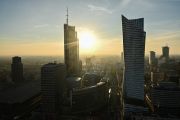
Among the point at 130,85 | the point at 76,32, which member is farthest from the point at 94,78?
the point at 130,85

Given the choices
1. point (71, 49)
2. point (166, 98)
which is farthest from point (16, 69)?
point (166, 98)

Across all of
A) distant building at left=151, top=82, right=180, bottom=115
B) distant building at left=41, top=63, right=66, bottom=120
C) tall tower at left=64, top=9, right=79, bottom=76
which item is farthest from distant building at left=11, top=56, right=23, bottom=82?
distant building at left=151, top=82, right=180, bottom=115

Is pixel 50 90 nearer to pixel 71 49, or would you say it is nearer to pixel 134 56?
pixel 134 56

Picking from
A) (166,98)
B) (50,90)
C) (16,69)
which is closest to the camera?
(50,90)

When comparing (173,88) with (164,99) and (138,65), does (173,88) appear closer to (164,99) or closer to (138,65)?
(164,99)

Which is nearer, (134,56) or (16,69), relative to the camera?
(134,56)

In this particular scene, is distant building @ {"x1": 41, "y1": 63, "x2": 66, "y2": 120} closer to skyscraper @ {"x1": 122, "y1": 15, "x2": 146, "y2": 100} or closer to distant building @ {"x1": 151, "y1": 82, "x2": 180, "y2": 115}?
skyscraper @ {"x1": 122, "y1": 15, "x2": 146, "y2": 100}
